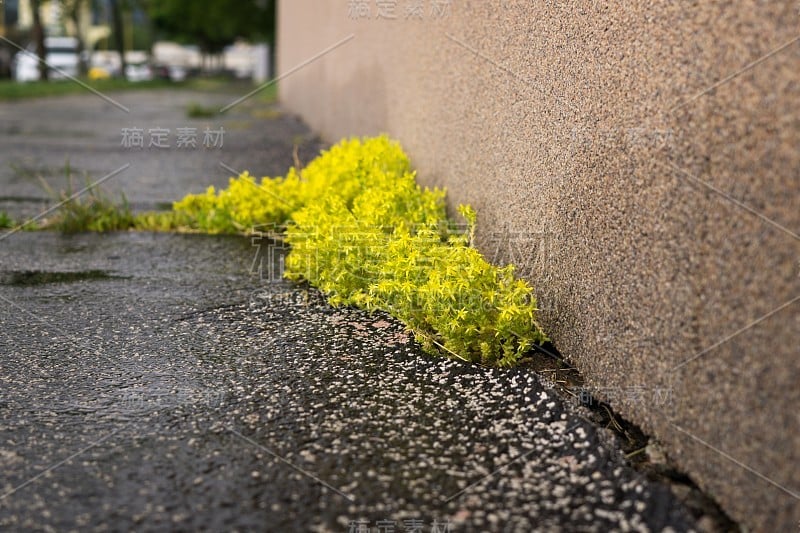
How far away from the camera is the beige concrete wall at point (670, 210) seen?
6.72ft

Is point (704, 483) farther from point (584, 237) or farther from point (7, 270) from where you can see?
point (7, 270)

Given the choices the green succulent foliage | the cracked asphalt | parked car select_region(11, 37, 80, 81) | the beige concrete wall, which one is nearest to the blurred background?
Answer: parked car select_region(11, 37, 80, 81)

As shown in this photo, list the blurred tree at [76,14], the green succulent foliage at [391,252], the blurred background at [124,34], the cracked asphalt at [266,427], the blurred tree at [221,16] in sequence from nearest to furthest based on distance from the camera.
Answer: the cracked asphalt at [266,427] < the green succulent foliage at [391,252] < the blurred tree at [76,14] < the blurred background at [124,34] < the blurred tree at [221,16]

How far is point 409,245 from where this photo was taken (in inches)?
157

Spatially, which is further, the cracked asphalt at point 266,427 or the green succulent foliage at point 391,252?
the green succulent foliage at point 391,252

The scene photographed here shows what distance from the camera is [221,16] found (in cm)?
5297

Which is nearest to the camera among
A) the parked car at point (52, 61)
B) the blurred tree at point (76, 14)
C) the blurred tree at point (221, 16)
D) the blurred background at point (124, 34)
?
the blurred tree at point (76, 14)

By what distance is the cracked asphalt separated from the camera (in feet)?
7.69

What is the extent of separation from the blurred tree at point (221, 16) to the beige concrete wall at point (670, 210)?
51.4 meters

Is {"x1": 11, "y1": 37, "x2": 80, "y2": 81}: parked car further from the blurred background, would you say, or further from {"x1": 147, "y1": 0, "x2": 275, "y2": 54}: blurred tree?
{"x1": 147, "y1": 0, "x2": 275, "y2": 54}: blurred tree

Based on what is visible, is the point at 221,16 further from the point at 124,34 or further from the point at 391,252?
the point at 391,252

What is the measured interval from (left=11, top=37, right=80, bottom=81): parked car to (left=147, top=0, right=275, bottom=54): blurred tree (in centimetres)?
647

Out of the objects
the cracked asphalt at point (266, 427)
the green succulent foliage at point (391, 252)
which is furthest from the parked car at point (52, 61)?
the cracked asphalt at point (266, 427)

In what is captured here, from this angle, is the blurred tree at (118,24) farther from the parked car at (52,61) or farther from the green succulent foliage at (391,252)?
the green succulent foliage at (391,252)
